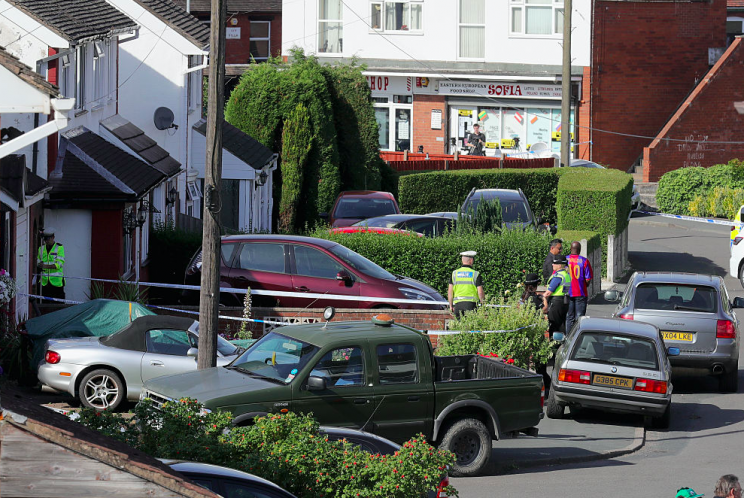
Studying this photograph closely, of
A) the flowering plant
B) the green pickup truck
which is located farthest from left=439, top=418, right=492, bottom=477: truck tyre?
the flowering plant

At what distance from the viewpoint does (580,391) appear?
1300cm

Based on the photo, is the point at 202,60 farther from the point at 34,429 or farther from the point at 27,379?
the point at 34,429

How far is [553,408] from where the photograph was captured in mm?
13703

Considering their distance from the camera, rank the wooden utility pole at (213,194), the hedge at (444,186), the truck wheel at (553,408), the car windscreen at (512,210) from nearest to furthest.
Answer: the wooden utility pole at (213,194)
the truck wheel at (553,408)
the car windscreen at (512,210)
the hedge at (444,186)

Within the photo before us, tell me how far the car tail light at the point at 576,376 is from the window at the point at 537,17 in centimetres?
3230

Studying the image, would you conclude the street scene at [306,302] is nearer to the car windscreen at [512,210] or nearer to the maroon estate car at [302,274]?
the maroon estate car at [302,274]

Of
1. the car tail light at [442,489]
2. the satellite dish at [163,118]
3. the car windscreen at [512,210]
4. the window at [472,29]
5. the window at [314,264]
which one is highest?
the window at [472,29]

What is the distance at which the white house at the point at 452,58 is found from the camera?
43.5 metres

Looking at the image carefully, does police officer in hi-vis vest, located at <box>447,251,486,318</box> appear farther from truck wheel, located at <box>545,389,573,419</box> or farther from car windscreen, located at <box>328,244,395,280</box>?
truck wheel, located at <box>545,389,573,419</box>

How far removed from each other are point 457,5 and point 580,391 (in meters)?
32.8

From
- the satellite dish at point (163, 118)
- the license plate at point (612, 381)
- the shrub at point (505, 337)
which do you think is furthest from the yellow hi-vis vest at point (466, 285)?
the satellite dish at point (163, 118)

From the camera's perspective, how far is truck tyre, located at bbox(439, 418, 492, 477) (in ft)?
35.4

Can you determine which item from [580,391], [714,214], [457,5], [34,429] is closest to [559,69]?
[457,5]

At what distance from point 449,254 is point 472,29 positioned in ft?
85.6
